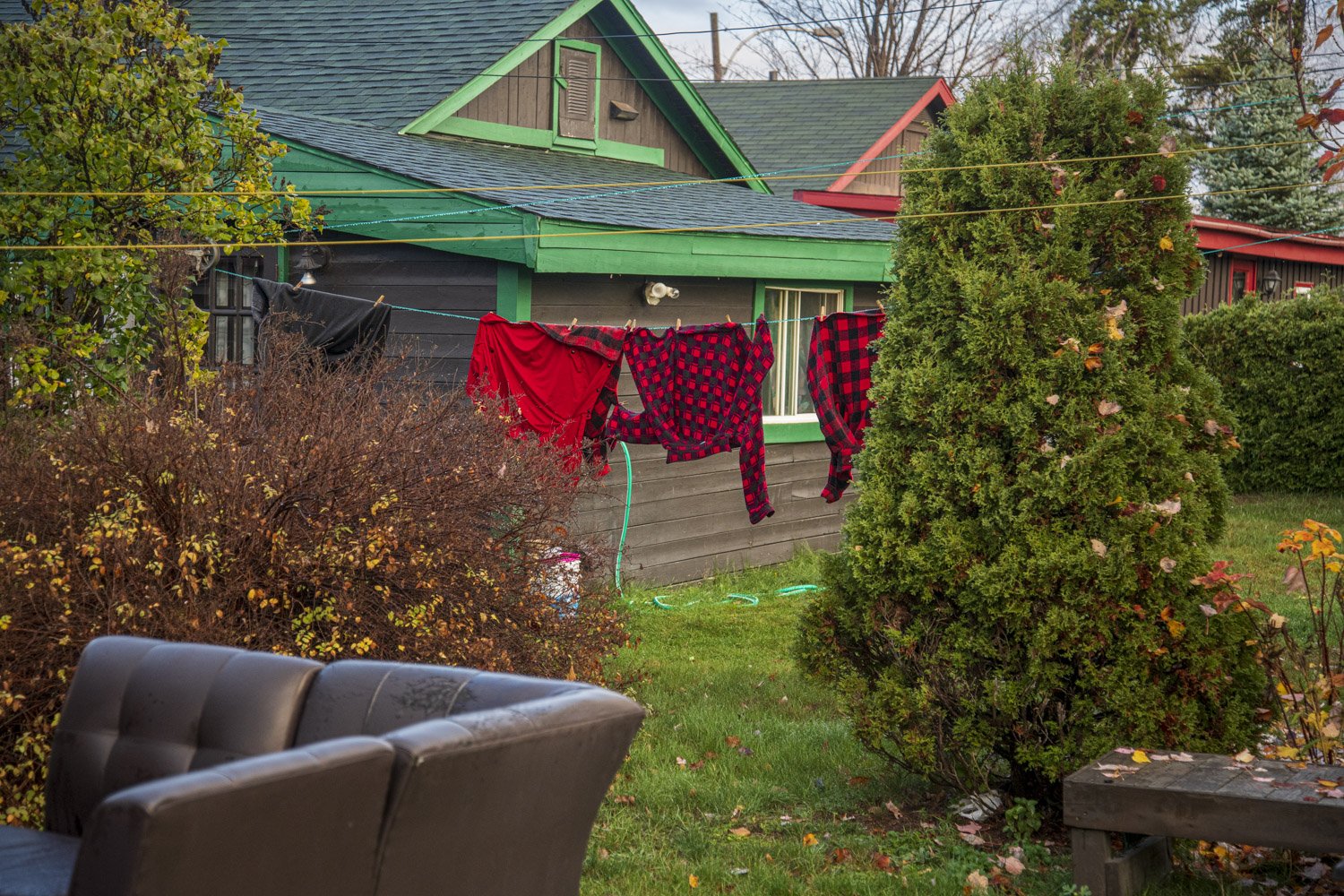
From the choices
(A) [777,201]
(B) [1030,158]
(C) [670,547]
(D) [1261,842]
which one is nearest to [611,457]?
(C) [670,547]

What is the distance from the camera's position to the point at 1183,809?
4.12 meters

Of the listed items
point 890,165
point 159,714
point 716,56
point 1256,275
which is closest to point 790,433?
point 159,714

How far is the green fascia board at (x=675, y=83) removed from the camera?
13031 millimetres

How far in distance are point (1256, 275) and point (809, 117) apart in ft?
25.0

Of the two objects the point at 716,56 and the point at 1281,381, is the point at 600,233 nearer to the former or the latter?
the point at 1281,381

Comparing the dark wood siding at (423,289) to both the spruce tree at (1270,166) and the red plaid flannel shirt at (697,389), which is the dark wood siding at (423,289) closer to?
the red plaid flannel shirt at (697,389)

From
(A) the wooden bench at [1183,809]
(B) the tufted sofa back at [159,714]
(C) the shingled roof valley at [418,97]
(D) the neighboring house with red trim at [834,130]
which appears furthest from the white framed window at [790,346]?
(B) the tufted sofa back at [159,714]

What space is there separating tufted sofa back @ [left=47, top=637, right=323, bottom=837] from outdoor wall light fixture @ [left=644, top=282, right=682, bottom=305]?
22.5 ft

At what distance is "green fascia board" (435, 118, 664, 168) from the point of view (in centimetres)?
1188

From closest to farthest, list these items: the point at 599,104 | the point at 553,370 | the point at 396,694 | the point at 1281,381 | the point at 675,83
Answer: the point at 396,694 → the point at 553,370 → the point at 599,104 → the point at 675,83 → the point at 1281,381

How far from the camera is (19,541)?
15.4 feet

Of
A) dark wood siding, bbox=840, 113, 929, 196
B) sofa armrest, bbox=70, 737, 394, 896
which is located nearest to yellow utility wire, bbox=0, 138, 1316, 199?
sofa armrest, bbox=70, 737, 394, 896

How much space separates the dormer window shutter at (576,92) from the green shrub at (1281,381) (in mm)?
6897

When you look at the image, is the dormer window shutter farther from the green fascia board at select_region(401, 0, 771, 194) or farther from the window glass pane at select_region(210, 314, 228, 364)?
the window glass pane at select_region(210, 314, 228, 364)
